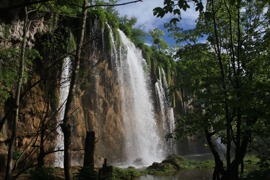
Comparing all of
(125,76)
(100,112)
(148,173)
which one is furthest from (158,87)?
(148,173)

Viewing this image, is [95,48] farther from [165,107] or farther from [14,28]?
[165,107]

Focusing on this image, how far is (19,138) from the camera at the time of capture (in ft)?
50.7

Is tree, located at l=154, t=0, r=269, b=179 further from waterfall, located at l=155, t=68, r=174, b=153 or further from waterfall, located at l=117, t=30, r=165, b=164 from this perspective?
waterfall, located at l=155, t=68, r=174, b=153

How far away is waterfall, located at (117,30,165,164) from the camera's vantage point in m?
24.9

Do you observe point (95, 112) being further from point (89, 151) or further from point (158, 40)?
point (158, 40)

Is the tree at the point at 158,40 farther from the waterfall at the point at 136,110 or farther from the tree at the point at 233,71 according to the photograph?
the tree at the point at 233,71

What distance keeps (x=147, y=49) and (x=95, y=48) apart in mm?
10524

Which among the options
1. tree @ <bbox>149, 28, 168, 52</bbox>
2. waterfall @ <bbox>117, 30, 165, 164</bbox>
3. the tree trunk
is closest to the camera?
the tree trunk

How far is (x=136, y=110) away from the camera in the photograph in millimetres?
26578

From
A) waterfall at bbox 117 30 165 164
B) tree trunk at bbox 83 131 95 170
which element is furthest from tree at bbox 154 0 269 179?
waterfall at bbox 117 30 165 164

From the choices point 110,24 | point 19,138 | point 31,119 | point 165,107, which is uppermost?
point 110,24

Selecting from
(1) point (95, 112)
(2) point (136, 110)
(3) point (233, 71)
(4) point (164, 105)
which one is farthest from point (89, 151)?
(4) point (164, 105)

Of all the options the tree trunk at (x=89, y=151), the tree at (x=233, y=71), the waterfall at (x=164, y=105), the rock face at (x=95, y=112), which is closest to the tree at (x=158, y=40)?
the waterfall at (x=164, y=105)

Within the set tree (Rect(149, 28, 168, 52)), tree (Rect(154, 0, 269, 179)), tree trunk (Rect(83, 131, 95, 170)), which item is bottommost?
tree trunk (Rect(83, 131, 95, 170))
